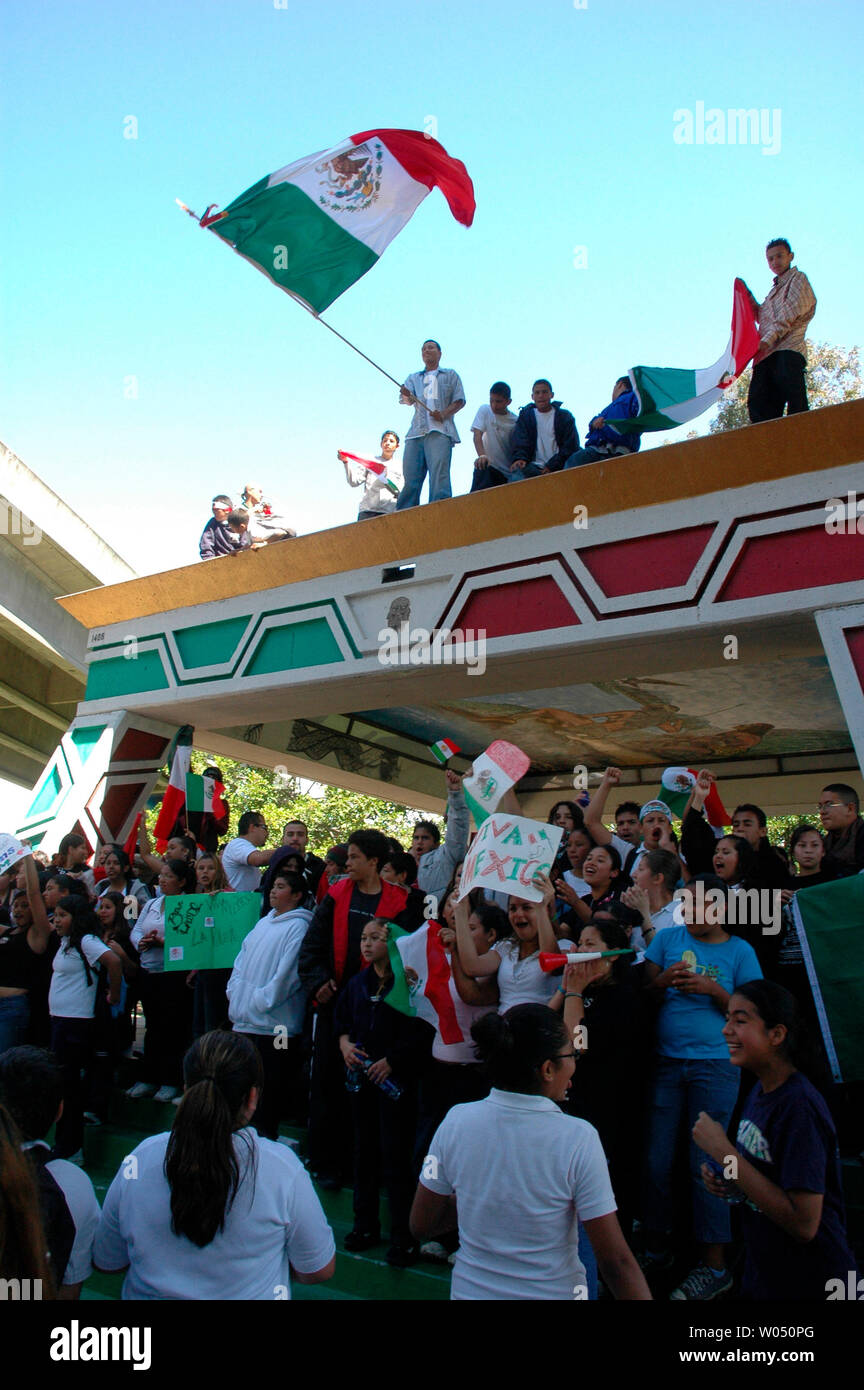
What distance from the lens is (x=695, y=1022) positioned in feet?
14.1

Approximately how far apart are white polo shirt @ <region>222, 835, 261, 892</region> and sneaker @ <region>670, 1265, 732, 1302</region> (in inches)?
181

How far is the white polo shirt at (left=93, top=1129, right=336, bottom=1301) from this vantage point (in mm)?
2410

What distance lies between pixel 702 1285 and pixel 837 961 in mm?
1475

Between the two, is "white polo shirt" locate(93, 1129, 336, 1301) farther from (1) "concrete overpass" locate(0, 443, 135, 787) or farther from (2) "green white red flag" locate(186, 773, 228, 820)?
(1) "concrete overpass" locate(0, 443, 135, 787)

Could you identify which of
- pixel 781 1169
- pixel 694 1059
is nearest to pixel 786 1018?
pixel 781 1169

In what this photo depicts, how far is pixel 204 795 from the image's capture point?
9438mm

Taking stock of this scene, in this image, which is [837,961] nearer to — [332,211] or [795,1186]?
[795,1186]

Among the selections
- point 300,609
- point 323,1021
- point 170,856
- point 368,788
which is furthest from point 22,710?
point 323,1021

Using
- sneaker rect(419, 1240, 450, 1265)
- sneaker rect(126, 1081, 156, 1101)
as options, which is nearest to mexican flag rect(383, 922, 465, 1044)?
sneaker rect(419, 1240, 450, 1265)
